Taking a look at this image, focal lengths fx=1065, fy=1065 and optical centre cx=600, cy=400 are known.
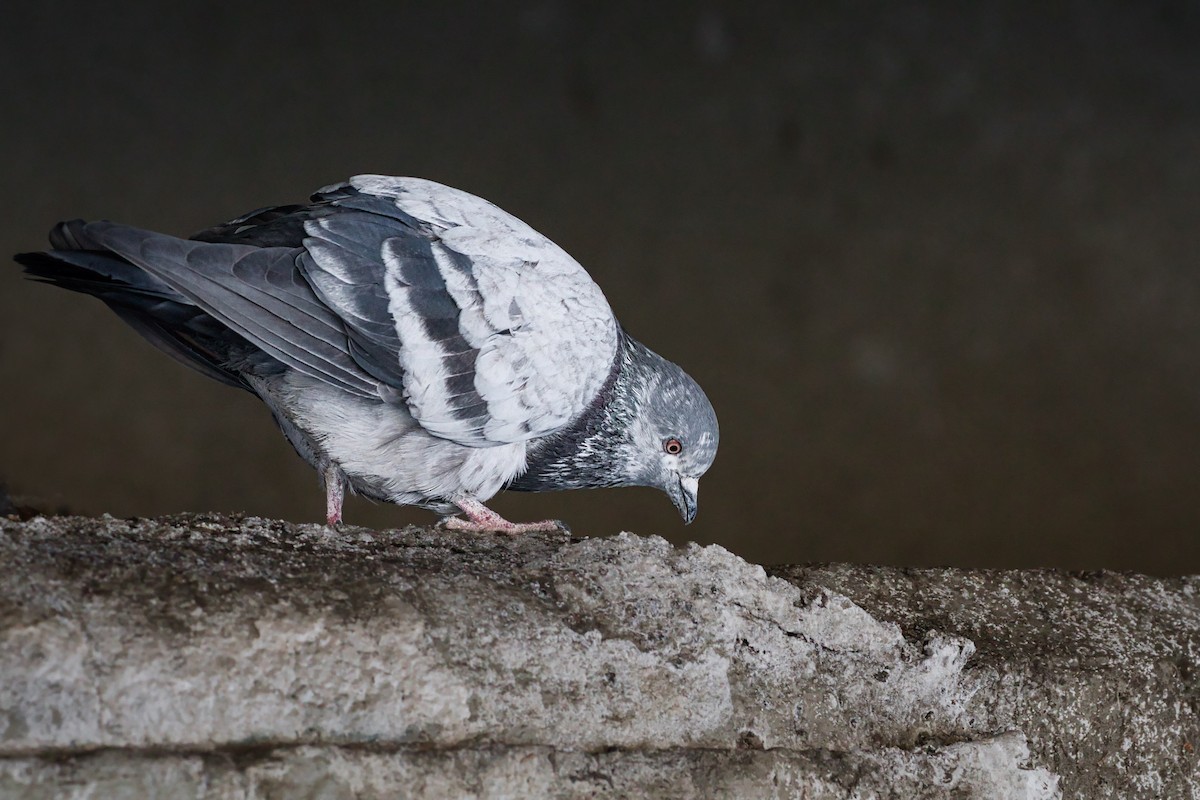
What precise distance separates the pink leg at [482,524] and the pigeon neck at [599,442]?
0.48ft

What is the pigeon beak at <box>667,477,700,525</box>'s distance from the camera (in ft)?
8.39

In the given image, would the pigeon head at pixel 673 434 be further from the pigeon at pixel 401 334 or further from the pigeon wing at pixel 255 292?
the pigeon wing at pixel 255 292

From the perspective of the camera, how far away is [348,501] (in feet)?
16.2

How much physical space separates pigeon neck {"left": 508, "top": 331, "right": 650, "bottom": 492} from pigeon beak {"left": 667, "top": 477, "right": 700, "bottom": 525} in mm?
122

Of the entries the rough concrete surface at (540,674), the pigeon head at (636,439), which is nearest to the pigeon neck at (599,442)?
the pigeon head at (636,439)

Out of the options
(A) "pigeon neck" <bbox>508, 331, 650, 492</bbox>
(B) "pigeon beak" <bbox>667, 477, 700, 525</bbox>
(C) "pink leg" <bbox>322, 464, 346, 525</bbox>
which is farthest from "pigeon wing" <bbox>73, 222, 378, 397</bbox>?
(B) "pigeon beak" <bbox>667, 477, 700, 525</bbox>

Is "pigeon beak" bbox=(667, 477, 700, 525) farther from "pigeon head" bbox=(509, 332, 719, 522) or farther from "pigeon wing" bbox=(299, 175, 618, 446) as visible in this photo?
"pigeon wing" bbox=(299, 175, 618, 446)

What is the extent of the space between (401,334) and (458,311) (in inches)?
4.8

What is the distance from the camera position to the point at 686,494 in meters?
2.57

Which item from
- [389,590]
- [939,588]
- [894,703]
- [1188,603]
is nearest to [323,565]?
[389,590]

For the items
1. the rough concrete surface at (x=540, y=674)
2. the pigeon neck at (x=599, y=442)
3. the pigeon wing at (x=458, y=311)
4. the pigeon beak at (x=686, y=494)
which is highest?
the pigeon wing at (x=458, y=311)

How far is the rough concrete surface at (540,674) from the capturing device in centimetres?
145

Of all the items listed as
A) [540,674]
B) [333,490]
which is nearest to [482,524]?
[333,490]

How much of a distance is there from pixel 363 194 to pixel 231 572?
3.19 feet
